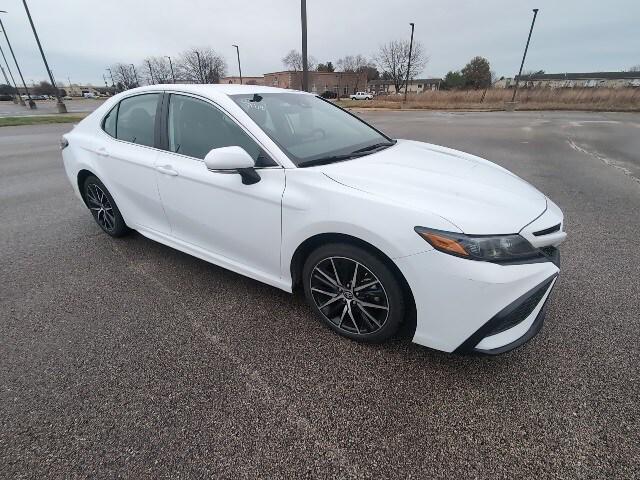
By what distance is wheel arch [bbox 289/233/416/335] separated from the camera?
1.93m

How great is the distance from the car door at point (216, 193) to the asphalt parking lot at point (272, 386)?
49 centimetres

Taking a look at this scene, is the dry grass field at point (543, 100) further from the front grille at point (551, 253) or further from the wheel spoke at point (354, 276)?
the wheel spoke at point (354, 276)

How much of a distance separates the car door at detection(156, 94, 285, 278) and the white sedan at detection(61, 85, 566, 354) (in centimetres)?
1

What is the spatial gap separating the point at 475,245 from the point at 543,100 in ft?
125

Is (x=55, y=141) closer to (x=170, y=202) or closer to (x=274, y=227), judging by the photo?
(x=170, y=202)

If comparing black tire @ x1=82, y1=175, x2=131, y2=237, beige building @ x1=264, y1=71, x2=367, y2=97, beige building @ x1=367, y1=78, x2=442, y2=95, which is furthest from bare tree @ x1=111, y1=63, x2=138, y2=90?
black tire @ x1=82, y1=175, x2=131, y2=237

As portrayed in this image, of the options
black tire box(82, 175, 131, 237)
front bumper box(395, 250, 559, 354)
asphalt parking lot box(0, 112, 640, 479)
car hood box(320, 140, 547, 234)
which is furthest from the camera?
black tire box(82, 175, 131, 237)

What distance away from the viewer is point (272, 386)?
1982 mm

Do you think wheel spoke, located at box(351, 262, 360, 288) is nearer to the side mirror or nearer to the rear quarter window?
the side mirror

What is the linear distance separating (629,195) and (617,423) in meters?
5.36

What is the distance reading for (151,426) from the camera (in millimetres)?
1743

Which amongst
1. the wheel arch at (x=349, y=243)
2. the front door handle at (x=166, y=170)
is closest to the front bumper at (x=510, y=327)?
the wheel arch at (x=349, y=243)

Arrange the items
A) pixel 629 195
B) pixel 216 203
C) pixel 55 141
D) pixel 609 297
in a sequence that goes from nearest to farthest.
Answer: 1. pixel 216 203
2. pixel 609 297
3. pixel 629 195
4. pixel 55 141

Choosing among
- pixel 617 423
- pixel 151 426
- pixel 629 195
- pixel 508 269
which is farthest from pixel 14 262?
pixel 629 195
